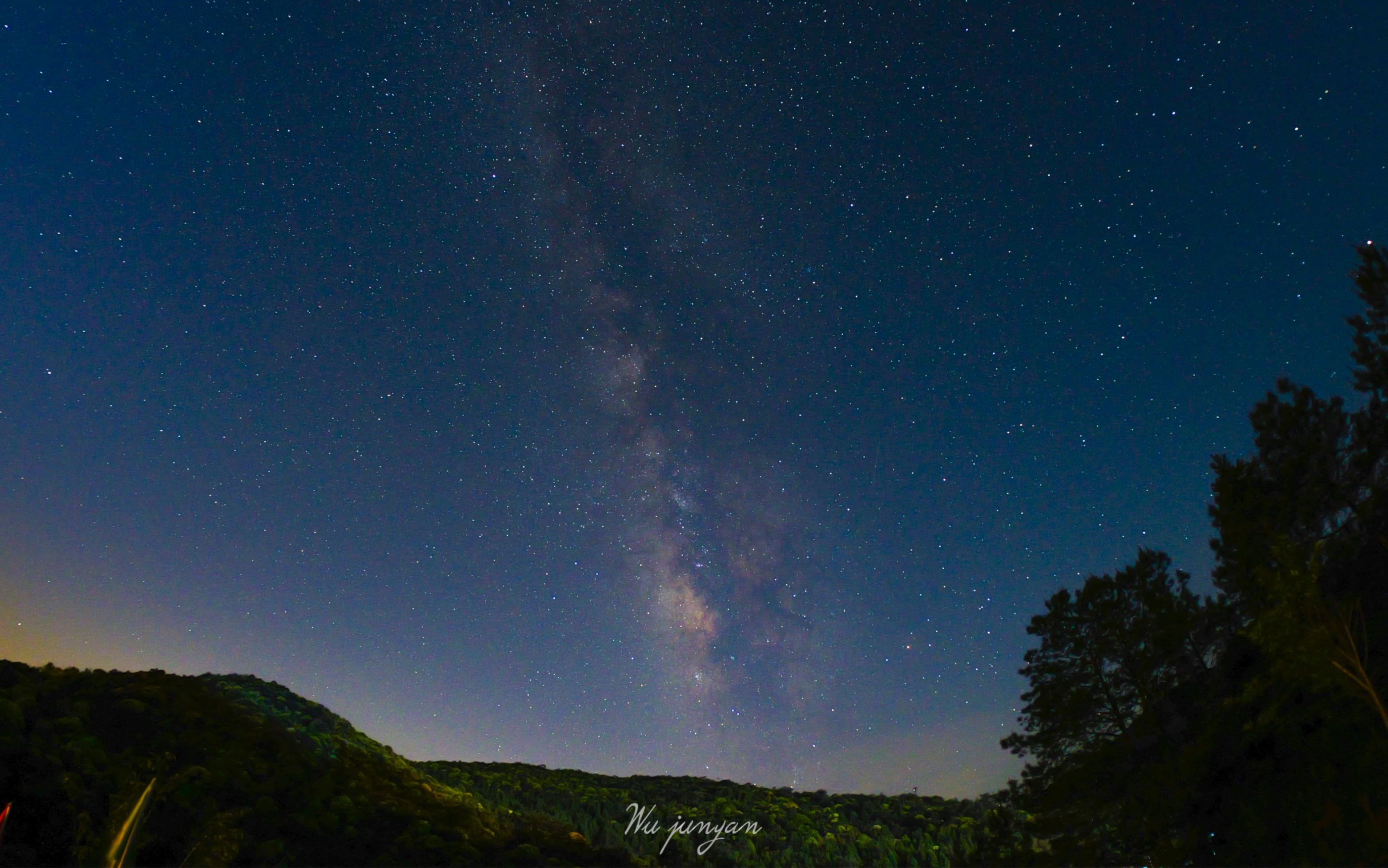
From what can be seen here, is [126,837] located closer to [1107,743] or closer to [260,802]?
[260,802]

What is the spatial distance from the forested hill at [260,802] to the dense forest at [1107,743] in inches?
2.4

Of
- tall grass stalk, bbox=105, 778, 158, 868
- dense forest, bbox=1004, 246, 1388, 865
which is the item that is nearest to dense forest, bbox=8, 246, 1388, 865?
dense forest, bbox=1004, 246, 1388, 865

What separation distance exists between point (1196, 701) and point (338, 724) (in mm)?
23877

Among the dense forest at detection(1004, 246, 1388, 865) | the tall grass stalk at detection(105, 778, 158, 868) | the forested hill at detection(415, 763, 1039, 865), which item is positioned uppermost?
the dense forest at detection(1004, 246, 1388, 865)

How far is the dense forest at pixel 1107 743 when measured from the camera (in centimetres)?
1211

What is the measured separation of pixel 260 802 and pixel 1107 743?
20396 millimetres

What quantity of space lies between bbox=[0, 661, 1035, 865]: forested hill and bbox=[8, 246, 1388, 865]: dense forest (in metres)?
0.06

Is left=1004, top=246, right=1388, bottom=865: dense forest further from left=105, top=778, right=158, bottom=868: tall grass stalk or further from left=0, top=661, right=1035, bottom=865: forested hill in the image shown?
left=105, top=778, right=158, bottom=868: tall grass stalk

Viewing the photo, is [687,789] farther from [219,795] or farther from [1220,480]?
[1220,480]

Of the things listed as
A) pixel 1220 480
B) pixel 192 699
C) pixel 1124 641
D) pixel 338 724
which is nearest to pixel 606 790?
pixel 338 724

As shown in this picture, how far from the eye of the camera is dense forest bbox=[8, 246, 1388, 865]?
39.7 ft

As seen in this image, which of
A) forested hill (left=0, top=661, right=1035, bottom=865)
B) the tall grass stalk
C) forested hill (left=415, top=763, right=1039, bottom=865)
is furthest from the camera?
forested hill (left=415, top=763, right=1039, bottom=865)

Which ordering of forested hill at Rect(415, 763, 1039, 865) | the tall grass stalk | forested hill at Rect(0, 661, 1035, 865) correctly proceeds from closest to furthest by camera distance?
the tall grass stalk < forested hill at Rect(0, 661, 1035, 865) < forested hill at Rect(415, 763, 1039, 865)

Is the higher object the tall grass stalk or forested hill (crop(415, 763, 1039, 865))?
forested hill (crop(415, 763, 1039, 865))
